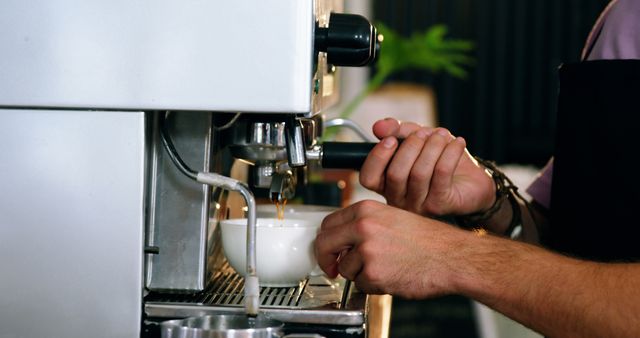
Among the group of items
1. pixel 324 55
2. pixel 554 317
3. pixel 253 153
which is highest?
pixel 324 55

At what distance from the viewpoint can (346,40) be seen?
0.82 meters

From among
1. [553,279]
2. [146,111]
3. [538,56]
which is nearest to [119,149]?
[146,111]

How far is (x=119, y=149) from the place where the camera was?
0.80 m

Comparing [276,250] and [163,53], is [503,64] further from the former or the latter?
[163,53]

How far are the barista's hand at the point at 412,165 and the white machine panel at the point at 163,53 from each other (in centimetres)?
18

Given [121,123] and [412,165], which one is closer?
[121,123]

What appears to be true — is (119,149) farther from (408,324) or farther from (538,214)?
(408,324)

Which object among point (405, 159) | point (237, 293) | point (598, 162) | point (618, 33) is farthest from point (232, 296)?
point (618, 33)

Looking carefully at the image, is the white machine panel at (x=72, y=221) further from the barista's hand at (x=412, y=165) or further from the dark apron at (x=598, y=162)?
the dark apron at (x=598, y=162)

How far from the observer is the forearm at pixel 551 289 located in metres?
0.81

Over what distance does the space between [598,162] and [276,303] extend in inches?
16.9

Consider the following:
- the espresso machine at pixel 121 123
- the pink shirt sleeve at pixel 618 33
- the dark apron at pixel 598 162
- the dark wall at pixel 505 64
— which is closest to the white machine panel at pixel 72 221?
the espresso machine at pixel 121 123

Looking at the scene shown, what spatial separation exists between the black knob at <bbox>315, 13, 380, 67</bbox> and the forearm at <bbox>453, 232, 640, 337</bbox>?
213mm

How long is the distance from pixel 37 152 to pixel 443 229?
39 centimetres
